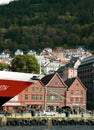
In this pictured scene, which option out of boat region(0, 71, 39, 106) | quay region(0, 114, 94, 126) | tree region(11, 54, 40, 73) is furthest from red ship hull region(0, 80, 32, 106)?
tree region(11, 54, 40, 73)

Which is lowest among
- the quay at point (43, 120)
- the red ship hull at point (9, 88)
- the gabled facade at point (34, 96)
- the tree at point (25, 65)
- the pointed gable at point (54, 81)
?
the quay at point (43, 120)

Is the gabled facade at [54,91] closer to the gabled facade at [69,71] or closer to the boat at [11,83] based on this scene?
the gabled facade at [69,71]

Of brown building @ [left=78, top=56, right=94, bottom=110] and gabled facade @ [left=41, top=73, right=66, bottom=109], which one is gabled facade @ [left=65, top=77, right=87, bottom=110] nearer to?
gabled facade @ [left=41, top=73, right=66, bottom=109]

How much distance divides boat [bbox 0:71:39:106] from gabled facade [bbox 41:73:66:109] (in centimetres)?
4575

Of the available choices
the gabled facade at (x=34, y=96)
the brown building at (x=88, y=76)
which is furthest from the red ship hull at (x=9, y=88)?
the brown building at (x=88, y=76)

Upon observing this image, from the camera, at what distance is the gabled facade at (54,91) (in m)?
76.0

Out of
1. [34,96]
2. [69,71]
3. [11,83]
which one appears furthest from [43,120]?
[69,71]

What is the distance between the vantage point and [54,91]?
2985 inches

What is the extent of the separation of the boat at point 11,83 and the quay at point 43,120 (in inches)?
756

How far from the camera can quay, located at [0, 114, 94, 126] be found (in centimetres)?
4853

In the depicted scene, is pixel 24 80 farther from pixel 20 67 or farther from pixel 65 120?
pixel 20 67

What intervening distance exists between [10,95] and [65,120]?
24120 mm

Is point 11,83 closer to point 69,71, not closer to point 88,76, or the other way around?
point 88,76

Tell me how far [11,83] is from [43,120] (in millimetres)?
22127
